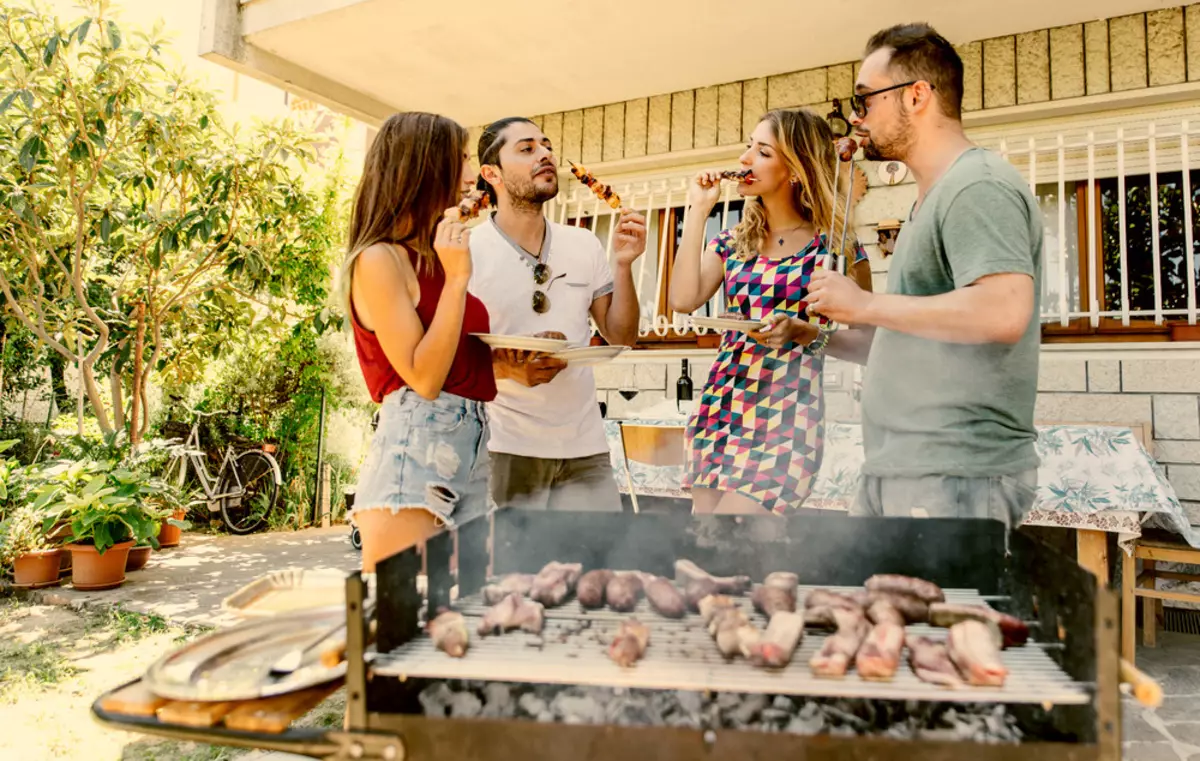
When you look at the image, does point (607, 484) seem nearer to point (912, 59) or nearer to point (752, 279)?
point (752, 279)

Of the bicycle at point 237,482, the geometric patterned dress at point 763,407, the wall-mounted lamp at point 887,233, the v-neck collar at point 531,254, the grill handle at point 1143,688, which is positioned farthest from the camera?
the bicycle at point 237,482

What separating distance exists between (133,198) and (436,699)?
18.0ft

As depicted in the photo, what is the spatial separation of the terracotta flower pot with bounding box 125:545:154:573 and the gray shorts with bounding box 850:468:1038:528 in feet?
17.7

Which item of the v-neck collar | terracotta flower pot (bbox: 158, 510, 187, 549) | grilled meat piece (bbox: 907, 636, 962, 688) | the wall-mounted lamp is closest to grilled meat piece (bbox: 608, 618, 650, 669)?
grilled meat piece (bbox: 907, 636, 962, 688)

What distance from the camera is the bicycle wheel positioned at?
744 centimetres

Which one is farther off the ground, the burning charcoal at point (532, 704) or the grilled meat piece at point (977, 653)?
the grilled meat piece at point (977, 653)

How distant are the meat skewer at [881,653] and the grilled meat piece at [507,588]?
65cm

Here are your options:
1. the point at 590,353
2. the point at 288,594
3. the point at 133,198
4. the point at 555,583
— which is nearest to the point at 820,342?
the point at 590,353

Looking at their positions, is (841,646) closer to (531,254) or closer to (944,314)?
(944,314)

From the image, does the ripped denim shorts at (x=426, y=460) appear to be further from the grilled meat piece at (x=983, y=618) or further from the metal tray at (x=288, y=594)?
the grilled meat piece at (x=983, y=618)

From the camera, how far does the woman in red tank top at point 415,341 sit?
1.71 m

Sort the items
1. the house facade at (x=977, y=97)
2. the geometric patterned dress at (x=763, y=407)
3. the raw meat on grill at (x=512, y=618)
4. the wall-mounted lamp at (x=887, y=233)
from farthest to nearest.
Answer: the wall-mounted lamp at (x=887, y=233) → the house facade at (x=977, y=97) → the geometric patterned dress at (x=763, y=407) → the raw meat on grill at (x=512, y=618)

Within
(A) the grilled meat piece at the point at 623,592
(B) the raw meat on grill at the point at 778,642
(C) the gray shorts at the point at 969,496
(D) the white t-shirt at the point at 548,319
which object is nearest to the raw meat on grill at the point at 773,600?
(B) the raw meat on grill at the point at 778,642

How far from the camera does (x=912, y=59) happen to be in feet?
5.41
